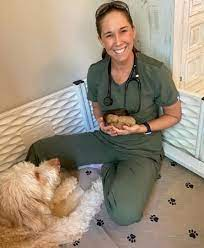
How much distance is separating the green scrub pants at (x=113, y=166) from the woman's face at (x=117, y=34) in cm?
49

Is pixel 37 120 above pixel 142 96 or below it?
below

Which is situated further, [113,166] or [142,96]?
[113,166]

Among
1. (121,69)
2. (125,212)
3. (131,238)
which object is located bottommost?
(131,238)

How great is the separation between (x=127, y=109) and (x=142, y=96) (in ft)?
0.29

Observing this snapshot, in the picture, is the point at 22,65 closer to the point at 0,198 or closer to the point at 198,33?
the point at 0,198

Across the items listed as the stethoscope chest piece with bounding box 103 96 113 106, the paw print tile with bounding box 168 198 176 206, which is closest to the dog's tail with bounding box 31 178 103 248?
the paw print tile with bounding box 168 198 176 206

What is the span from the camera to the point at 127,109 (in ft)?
4.36

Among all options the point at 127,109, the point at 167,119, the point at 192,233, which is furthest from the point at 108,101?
the point at 192,233

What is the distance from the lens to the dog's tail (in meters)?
1.22

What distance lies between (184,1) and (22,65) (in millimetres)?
799

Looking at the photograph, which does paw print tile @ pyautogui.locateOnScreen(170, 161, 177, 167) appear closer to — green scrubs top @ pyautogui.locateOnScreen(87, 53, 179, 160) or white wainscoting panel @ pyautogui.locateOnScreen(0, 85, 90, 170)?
green scrubs top @ pyautogui.locateOnScreen(87, 53, 179, 160)

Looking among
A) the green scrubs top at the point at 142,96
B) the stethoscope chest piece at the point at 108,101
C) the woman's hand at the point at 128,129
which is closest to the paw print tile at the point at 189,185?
the green scrubs top at the point at 142,96

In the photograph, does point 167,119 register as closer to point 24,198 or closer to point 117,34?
point 117,34

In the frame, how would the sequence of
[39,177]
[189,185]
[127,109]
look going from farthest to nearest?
[189,185], [127,109], [39,177]
